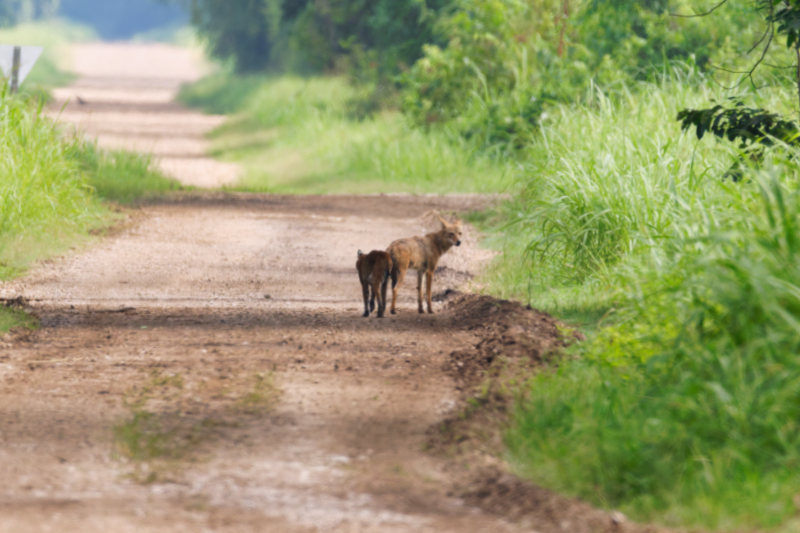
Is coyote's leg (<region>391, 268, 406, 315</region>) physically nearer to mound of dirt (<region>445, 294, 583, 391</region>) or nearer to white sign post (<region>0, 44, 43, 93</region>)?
mound of dirt (<region>445, 294, 583, 391</region>)

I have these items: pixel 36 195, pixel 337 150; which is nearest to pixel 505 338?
pixel 36 195

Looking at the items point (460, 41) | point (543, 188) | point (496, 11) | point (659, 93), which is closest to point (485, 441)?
point (543, 188)

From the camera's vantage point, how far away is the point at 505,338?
5.88 metres

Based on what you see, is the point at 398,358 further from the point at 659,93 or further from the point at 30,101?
the point at 30,101

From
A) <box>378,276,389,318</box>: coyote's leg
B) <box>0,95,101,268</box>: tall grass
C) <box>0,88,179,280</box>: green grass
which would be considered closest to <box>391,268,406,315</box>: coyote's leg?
<box>378,276,389,318</box>: coyote's leg

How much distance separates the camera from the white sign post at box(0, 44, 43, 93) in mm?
11297

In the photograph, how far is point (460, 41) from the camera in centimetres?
1997

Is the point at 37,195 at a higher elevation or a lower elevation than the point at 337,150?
lower

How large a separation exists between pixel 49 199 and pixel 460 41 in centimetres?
1192

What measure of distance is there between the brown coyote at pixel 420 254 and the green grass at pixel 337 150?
139 inches

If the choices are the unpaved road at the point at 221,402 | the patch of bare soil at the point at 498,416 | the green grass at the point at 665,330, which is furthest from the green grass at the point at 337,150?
the patch of bare soil at the point at 498,416

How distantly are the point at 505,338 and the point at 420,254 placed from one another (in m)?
1.54

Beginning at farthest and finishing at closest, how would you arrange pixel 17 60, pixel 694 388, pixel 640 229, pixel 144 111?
pixel 144 111, pixel 17 60, pixel 640 229, pixel 694 388

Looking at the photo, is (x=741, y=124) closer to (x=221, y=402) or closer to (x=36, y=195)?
(x=221, y=402)
